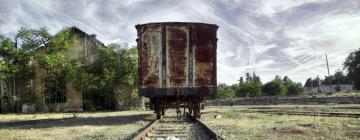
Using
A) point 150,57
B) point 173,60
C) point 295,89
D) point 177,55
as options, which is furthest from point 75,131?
point 295,89

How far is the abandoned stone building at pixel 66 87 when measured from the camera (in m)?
33.4

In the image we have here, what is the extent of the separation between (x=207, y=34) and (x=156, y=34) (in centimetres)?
185

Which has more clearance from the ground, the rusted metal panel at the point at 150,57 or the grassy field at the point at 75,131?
the rusted metal panel at the point at 150,57

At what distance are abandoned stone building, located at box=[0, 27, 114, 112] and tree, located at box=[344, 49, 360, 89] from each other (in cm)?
5682

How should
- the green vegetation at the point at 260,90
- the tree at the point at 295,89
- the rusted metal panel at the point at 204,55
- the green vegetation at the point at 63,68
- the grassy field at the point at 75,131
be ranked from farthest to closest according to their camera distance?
the tree at the point at 295,89
the green vegetation at the point at 260,90
the green vegetation at the point at 63,68
the rusted metal panel at the point at 204,55
the grassy field at the point at 75,131

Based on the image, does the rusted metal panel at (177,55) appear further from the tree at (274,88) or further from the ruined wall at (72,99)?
the tree at (274,88)

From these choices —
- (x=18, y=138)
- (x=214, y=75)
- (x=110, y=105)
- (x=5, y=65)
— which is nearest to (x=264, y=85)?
(x=110, y=105)

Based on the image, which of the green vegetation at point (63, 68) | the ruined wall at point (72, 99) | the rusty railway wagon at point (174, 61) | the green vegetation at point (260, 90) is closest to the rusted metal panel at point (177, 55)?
the rusty railway wagon at point (174, 61)

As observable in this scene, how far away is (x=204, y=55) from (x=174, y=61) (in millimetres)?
1133

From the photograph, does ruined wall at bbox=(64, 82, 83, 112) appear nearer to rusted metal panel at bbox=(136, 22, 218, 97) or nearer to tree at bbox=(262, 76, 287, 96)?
rusted metal panel at bbox=(136, 22, 218, 97)

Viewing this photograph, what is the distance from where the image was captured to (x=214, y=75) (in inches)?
632

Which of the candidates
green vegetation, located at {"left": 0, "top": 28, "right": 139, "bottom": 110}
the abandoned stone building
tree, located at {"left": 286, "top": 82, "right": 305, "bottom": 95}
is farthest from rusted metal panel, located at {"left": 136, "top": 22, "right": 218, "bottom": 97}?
tree, located at {"left": 286, "top": 82, "right": 305, "bottom": 95}

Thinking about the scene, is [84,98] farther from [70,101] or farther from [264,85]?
[264,85]

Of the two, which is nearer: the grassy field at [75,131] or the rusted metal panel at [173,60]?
the grassy field at [75,131]
